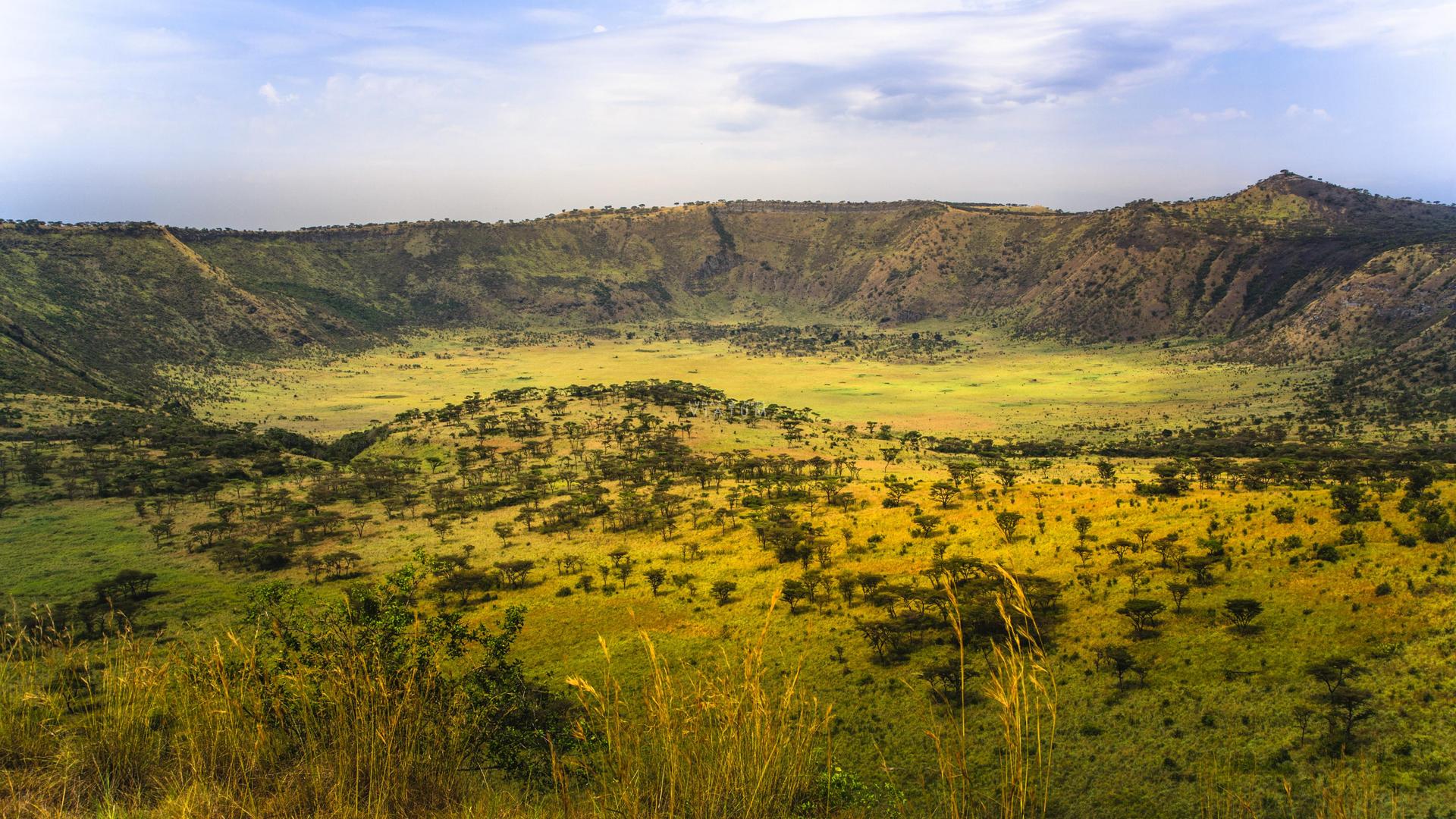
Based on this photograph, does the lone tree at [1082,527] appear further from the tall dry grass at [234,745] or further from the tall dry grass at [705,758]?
the tall dry grass at [234,745]

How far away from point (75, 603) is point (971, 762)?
45.8 m

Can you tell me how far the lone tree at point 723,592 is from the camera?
3628 centimetres

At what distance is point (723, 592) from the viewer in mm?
36375

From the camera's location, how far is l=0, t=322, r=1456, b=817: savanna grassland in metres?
6.59

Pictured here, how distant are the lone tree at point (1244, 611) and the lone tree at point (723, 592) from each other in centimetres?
2083

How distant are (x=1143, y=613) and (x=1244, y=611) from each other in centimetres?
296

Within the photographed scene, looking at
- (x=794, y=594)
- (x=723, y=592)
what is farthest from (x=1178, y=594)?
(x=723, y=592)

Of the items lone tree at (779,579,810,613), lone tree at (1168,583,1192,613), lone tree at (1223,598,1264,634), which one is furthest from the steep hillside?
lone tree at (779,579,810,613)

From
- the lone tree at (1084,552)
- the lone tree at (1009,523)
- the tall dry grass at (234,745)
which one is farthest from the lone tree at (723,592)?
the tall dry grass at (234,745)

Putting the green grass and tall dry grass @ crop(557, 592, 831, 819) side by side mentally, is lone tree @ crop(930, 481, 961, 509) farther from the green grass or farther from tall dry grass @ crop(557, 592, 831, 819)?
the green grass

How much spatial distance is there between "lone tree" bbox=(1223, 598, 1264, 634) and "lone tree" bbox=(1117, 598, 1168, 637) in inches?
82.3

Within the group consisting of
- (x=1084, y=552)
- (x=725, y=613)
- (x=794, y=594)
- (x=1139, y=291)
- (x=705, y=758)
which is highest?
(x=1139, y=291)

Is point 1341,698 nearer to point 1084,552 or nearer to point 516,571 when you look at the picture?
point 1084,552

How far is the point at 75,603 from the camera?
38.9 meters
